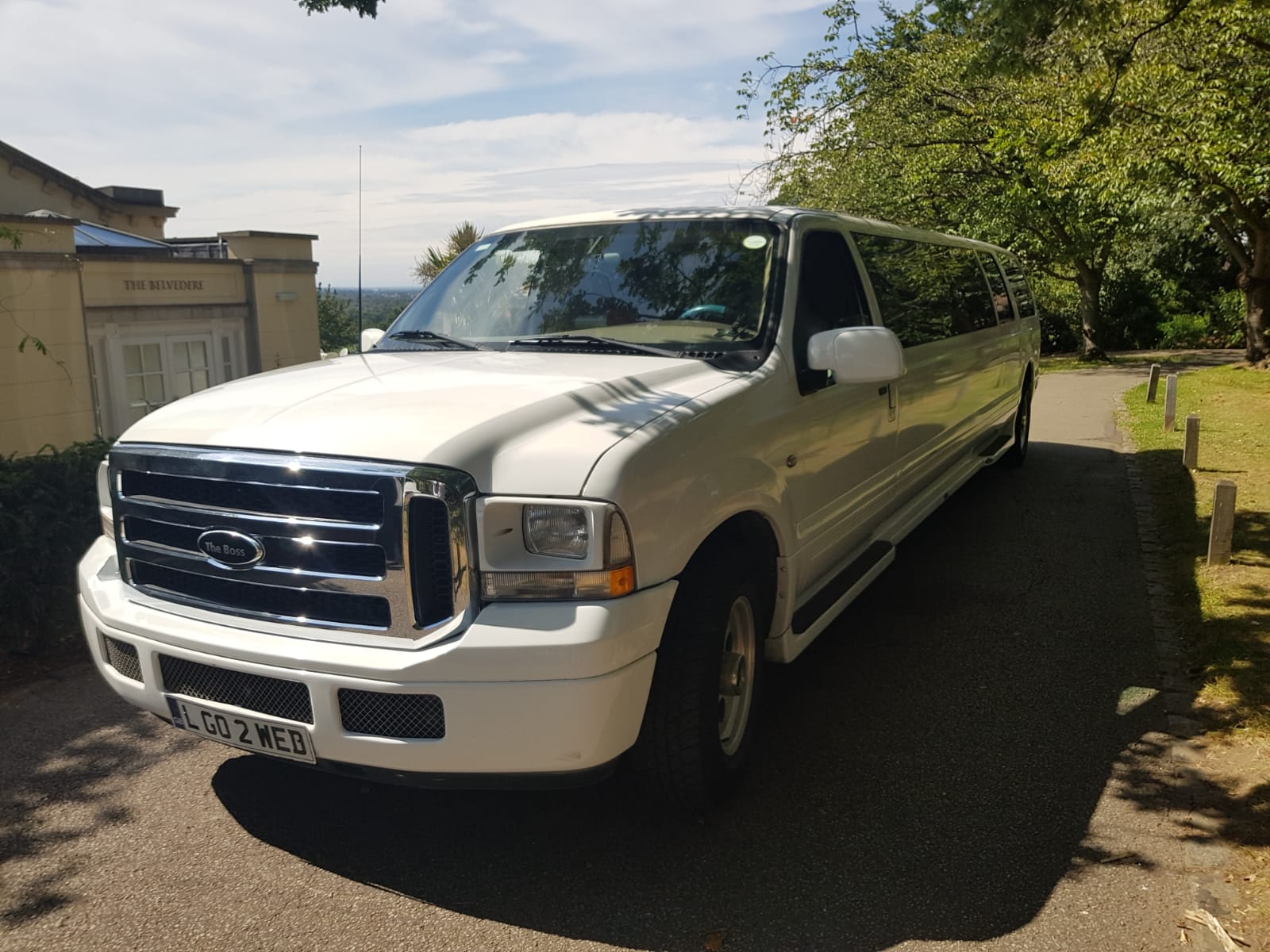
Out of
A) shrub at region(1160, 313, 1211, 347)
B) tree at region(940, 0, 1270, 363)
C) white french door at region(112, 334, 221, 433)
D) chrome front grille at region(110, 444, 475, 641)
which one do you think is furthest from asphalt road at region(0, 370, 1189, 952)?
shrub at region(1160, 313, 1211, 347)

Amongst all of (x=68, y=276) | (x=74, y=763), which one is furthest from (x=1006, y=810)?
(x=68, y=276)

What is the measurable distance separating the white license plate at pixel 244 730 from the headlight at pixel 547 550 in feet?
2.43

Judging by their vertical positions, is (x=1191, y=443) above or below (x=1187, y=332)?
below

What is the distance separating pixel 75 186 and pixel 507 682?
25.2 meters

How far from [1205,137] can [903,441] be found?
1248 centimetres

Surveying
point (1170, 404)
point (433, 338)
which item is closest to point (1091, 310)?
point (1170, 404)

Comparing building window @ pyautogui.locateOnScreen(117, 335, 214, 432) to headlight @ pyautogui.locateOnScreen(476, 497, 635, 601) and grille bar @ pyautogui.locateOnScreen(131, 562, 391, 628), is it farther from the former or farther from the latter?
headlight @ pyautogui.locateOnScreen(476, 497, 635, 601)

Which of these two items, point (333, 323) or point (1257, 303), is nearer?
point (1257, 303)

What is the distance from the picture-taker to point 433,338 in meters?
→ 4.68

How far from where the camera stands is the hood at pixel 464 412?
3.00m

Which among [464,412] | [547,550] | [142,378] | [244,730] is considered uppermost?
[464,412]

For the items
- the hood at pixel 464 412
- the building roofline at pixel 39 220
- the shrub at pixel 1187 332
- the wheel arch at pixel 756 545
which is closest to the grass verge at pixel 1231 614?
the wheel arch at pixel 756 545

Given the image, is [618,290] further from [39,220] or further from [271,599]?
[39,220]

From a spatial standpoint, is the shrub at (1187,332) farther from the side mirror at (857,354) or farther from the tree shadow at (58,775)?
the tree shadow at (58,775)
